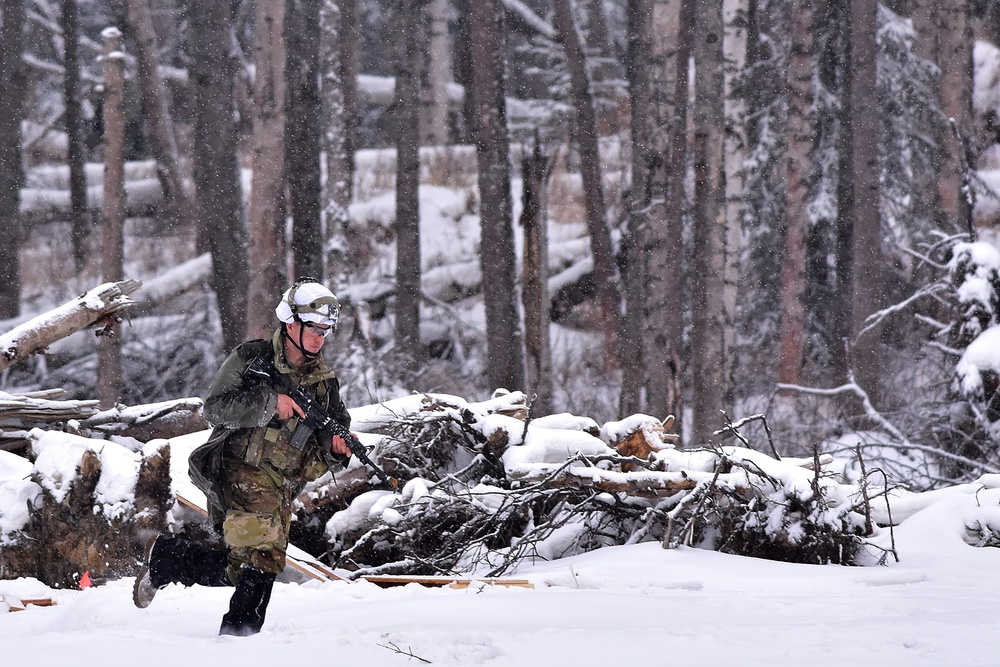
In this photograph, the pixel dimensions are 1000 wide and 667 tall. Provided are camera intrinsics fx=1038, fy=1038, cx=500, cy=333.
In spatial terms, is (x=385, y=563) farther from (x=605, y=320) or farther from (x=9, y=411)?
(x=605, y=320)

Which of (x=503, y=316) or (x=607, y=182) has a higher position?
(x=607, y=182)

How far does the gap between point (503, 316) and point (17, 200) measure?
353 inches

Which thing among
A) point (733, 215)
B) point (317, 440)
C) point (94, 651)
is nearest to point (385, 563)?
point (317, 440)

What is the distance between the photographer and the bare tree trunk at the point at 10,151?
A: 54.4ft

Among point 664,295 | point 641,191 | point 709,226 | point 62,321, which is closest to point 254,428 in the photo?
point 62,321

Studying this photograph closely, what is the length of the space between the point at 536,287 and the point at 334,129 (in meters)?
3.70

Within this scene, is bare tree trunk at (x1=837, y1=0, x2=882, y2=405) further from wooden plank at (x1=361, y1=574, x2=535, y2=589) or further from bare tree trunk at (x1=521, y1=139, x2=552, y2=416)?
wooden plank at (x1=361, y1=574, x2=535, y2=589)

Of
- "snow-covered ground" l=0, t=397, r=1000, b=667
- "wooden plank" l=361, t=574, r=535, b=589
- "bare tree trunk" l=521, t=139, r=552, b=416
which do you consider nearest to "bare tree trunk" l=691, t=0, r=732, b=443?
"bare tree trunk" l=521, t=139, r=552, b=416

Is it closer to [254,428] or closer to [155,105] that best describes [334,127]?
[155,105]

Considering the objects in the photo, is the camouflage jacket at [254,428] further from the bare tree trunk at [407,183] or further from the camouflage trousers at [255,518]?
the bare tree trunk at [407,183]

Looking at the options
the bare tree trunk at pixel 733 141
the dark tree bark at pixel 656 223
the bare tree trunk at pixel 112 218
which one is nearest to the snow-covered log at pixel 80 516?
the dark tree bark at pixel 656 223

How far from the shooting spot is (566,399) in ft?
50.5

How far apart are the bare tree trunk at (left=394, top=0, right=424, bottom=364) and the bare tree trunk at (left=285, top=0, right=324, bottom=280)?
46.1 inches

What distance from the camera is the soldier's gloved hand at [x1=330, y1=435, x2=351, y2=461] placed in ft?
15.9
